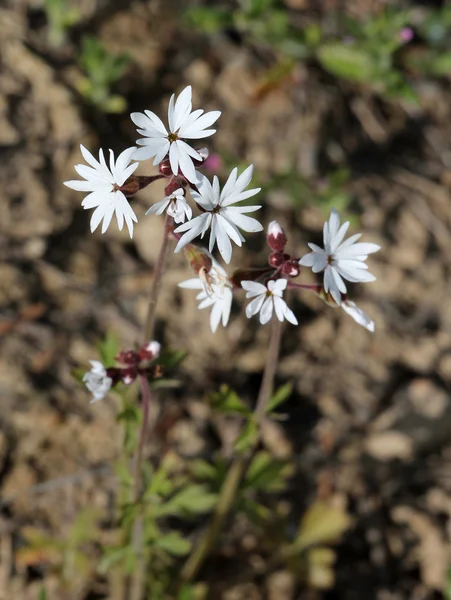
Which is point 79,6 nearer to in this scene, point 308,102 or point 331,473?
point 308,102

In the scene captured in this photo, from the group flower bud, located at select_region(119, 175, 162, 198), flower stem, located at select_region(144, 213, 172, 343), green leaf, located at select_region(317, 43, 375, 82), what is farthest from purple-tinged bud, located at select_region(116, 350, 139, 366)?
green leaf, located at select_region(317, 43, 375, 82)

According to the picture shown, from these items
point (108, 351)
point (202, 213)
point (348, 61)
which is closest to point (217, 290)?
point (202, 213)

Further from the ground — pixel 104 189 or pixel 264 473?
pixel 104 189

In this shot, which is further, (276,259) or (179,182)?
(276,259)

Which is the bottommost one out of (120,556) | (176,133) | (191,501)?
(120,556)

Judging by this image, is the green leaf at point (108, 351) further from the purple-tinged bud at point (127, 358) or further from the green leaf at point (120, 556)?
the green leaf at point (120, 556)

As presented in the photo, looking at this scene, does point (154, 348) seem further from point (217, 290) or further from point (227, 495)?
point (227, 495)

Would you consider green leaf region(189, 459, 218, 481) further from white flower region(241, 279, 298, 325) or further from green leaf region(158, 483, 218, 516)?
white flower region(241, 279, 298, 325)

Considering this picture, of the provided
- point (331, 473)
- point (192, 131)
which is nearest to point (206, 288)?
point (192, 131)
